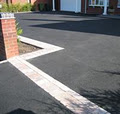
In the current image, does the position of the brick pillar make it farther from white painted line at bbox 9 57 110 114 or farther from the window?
the window

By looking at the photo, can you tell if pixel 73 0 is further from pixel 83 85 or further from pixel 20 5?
pixel 83 85

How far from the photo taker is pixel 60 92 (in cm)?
382

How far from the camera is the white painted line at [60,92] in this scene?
3232 millimetres

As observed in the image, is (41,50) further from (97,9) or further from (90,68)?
(97,9)

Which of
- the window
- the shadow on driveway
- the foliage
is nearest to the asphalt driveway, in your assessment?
the shadow on driveway

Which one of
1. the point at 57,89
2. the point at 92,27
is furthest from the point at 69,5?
the point at 57,89

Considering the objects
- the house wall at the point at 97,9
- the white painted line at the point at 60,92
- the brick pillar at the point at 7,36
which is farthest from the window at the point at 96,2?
the white painted line at the point at 60,92

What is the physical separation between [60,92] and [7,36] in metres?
2.84

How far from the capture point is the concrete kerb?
3244 millimetres

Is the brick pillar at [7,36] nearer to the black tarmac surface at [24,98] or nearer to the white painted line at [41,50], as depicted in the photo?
the white painted line at [41,50]

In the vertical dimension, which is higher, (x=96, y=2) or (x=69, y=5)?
(x=96, y=2)

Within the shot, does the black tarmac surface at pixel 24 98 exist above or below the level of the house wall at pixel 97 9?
below

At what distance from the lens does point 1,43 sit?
589 cm

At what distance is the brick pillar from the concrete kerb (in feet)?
0.89
